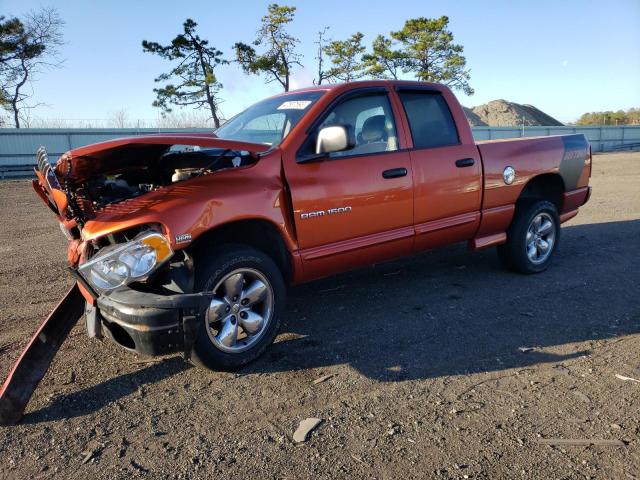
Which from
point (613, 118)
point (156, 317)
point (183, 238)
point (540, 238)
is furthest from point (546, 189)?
point (613, 118)

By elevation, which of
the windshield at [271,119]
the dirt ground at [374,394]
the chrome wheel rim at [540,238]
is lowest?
the dirt ground at [374,394]

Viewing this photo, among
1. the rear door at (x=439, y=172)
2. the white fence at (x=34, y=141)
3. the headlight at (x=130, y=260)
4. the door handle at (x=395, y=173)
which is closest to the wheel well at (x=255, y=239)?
the headlight at (x=130, y=260)

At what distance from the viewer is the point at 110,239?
3.38 meters

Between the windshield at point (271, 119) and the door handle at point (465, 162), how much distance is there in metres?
1.51

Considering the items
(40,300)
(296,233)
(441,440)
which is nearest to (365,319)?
(296,233)

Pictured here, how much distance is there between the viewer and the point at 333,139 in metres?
3.79

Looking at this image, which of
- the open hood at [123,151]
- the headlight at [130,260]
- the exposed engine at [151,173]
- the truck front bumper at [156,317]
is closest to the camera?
the truck front bumper at [156,317]

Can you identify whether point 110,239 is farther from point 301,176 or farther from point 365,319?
point 365,319

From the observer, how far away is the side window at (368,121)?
427cm

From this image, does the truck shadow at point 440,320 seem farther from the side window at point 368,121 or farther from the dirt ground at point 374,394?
the side window at point 368,121

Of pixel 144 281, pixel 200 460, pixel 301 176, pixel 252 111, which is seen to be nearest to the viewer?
pixel 200 460

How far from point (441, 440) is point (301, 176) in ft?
6.83

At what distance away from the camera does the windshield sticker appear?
425 cm

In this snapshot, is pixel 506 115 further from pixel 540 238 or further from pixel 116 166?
pixel 116 166
